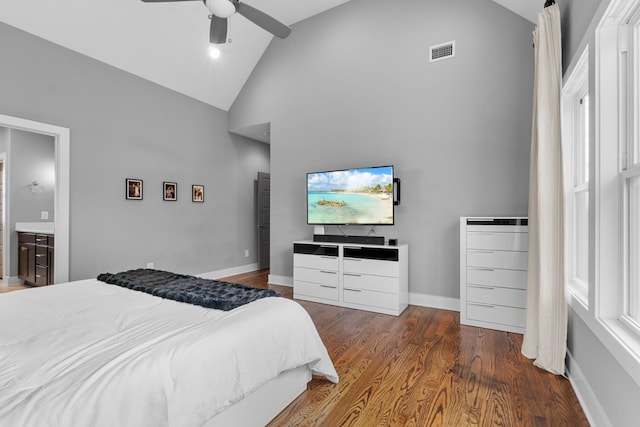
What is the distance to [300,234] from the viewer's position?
4.61 metres

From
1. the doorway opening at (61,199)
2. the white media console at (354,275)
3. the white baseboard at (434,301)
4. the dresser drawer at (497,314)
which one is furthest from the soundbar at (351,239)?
the doorway opening at (61,199)

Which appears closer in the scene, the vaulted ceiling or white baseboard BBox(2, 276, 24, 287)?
the vaulted ceiling

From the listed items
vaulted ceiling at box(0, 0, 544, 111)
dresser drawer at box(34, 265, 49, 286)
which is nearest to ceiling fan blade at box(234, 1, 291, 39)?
vaulted ceiling at box(0, 0, 544, 111)

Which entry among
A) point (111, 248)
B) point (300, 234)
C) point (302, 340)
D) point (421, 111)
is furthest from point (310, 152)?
point (302, 340)

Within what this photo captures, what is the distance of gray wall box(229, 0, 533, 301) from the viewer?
10.7ft

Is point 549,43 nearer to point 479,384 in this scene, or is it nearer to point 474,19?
point 474,19

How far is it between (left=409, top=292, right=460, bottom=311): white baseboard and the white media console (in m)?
0.10

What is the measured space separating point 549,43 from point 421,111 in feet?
4.96

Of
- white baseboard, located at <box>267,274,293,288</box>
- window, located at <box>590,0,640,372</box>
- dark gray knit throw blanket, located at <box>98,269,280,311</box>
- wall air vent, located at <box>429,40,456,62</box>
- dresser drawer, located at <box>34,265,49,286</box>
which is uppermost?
wall air vent, located at <box>429,40,456,62</box>

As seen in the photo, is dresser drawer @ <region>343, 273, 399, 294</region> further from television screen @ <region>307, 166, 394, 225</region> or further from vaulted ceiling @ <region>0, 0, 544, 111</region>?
vaulted ceiling @ <region>0, 0, 544, 111</region>

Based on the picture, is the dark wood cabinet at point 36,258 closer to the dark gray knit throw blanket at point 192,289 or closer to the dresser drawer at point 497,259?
the dark gray knit throw blanket at point 192,289

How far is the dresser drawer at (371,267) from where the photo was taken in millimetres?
3393

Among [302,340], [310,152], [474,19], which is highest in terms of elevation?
[474,19]

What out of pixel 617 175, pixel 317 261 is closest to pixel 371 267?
pixel 317 261
